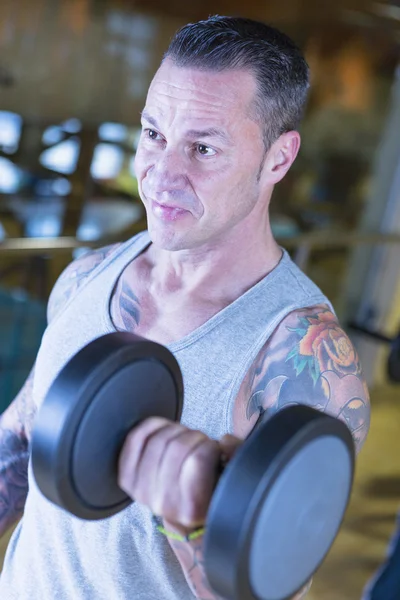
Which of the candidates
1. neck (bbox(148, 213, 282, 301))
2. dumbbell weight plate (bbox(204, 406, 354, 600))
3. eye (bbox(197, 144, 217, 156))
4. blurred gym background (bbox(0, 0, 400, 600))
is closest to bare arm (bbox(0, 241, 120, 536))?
neck (bbox(148, 213, 282, 301))

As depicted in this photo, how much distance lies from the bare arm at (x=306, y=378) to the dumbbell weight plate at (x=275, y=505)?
18 cm

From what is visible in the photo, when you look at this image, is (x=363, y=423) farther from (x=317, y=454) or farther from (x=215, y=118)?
(x=215, y=118)

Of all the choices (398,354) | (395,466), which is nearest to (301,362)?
(398,354)

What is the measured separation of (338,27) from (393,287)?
3.61ft

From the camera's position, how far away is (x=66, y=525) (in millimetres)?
905

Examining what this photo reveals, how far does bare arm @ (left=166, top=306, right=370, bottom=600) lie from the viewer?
32.1 inches

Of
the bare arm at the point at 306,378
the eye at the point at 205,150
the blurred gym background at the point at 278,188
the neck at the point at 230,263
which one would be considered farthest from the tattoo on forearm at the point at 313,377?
the blurred gym background at the point at 278,188

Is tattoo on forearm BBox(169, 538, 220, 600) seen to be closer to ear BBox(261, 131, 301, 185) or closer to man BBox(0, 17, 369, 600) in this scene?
man BBox(0, 17, 369, 600)

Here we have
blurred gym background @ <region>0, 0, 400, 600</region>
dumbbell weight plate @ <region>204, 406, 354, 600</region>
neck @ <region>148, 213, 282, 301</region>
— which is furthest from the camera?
blurred gym background @ <region>0, 0, 400, 600</region>

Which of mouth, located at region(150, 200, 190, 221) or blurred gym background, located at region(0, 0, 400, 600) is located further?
blurred gym background, located at region(0, 0, 400, 600)

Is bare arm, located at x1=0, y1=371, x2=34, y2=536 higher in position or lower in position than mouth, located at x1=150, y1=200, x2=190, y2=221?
lower

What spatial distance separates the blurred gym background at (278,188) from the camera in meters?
2.49

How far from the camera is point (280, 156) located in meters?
0.90

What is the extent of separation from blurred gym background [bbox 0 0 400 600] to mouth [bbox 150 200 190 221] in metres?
1.20
